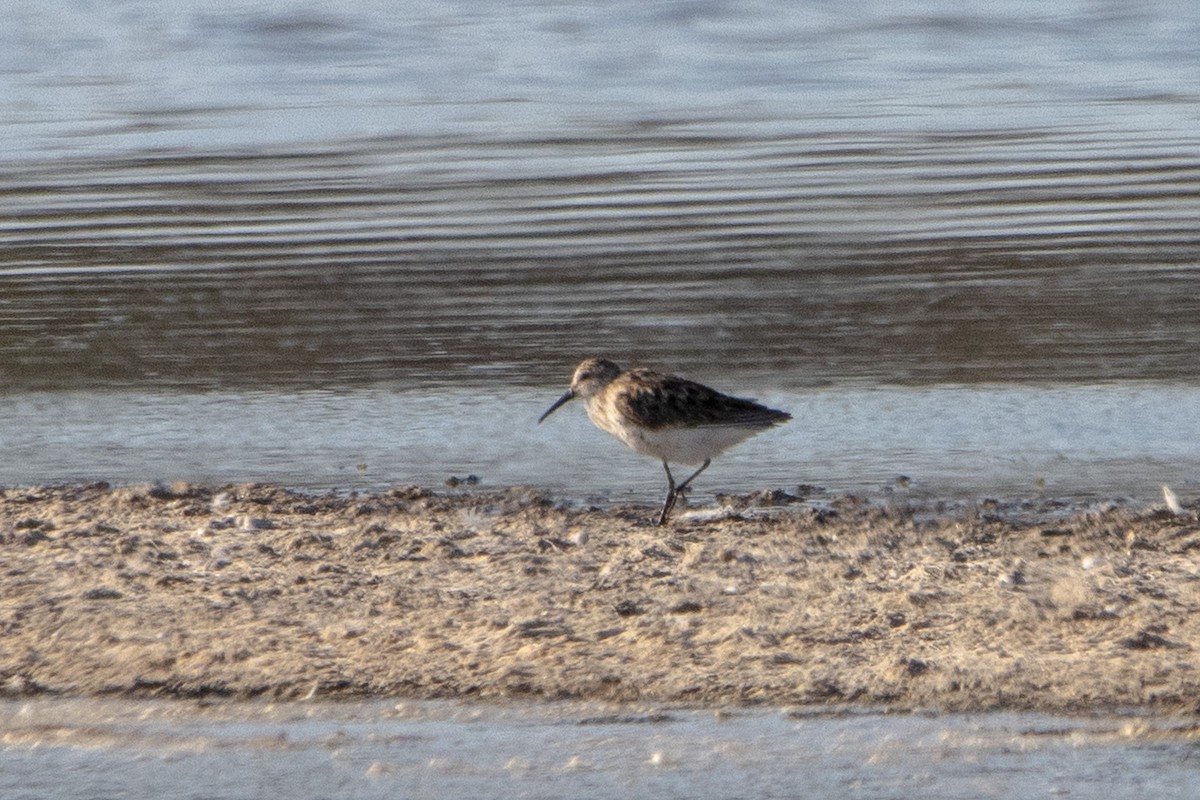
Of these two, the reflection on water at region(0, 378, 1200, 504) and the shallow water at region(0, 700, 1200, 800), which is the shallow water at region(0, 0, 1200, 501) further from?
the shallow water at region(0, 700, 1200, 800)

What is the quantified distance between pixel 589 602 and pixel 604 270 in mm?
6635

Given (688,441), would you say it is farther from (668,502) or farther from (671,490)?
(668,502)

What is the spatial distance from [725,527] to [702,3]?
2646 centimetres

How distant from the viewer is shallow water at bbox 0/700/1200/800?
5.24 metres

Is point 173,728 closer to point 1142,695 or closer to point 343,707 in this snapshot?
point 343,707

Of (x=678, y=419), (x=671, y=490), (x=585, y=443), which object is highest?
(x=678, y=419)

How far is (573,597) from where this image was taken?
22.5 ft

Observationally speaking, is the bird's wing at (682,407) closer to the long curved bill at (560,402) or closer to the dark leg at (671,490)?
the dark leg at (671,490)

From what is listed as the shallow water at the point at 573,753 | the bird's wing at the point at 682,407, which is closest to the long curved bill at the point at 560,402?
the bird's wing at the point at 682,407

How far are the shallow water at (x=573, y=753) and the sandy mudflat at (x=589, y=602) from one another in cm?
17

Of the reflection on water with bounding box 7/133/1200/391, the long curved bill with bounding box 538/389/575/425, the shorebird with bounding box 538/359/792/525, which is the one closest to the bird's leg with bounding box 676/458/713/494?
the shorebird with bounding box 538/359/792/525

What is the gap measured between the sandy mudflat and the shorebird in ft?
1.04

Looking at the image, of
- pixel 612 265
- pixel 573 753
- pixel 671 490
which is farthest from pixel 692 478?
pixel 612 265

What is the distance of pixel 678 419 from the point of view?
27.6 ft
